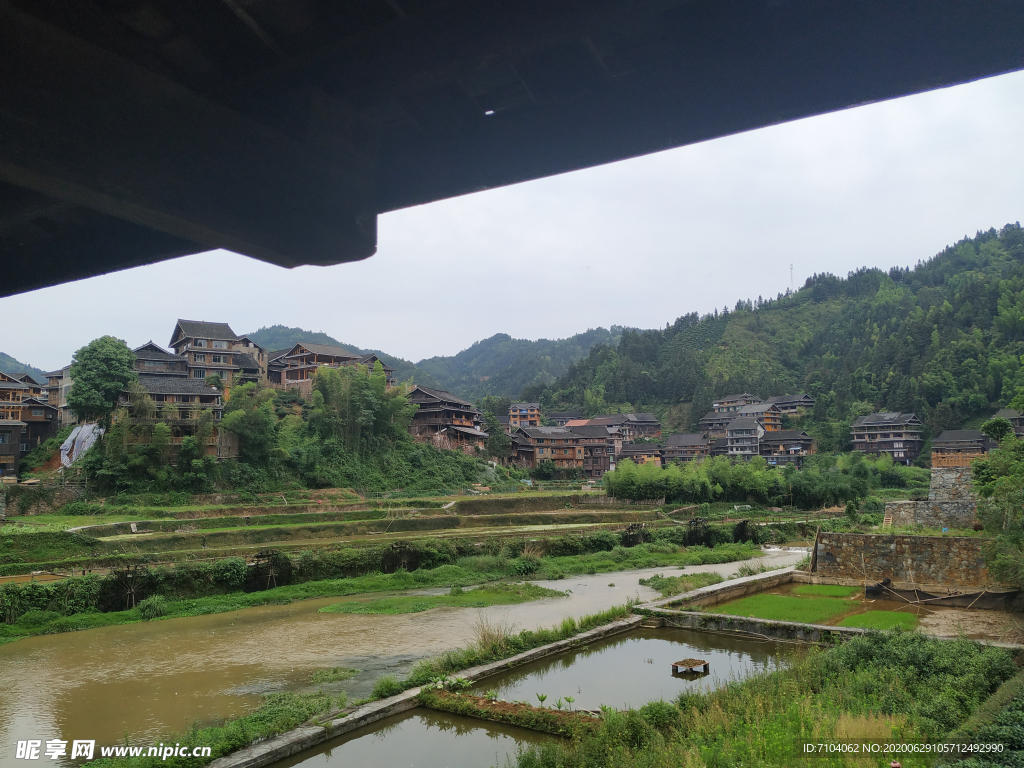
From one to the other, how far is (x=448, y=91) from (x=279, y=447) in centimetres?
3860

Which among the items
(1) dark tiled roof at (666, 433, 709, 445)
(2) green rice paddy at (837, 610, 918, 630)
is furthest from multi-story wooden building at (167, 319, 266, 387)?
(1) dark tiled roof at (666, 433, 709, 445)

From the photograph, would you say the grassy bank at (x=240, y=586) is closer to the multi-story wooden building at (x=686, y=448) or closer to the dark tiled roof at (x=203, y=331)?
the dark tiled roof at (x=203, y=331)

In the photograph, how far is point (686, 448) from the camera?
6619 cm

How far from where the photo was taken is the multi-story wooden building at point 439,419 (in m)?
51.1

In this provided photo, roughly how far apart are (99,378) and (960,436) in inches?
2645

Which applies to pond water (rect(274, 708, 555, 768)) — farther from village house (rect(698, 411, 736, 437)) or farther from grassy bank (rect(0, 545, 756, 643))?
village house (rect(698, 411, 736, 437))

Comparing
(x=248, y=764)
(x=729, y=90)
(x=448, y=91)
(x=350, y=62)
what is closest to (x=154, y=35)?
(x=350, y=62)

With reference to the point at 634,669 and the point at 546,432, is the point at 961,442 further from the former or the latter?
the point at 634,669

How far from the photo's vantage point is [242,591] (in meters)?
19.7

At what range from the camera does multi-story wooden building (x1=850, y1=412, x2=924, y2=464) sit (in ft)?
202

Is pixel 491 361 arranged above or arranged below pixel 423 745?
above

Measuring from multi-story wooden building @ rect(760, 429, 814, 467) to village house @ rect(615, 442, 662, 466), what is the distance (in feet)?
36.4

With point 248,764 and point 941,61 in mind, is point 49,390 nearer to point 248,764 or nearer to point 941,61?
point 248,764

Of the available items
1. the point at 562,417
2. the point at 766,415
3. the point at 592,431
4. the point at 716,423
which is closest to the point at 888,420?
the point at 766,415
